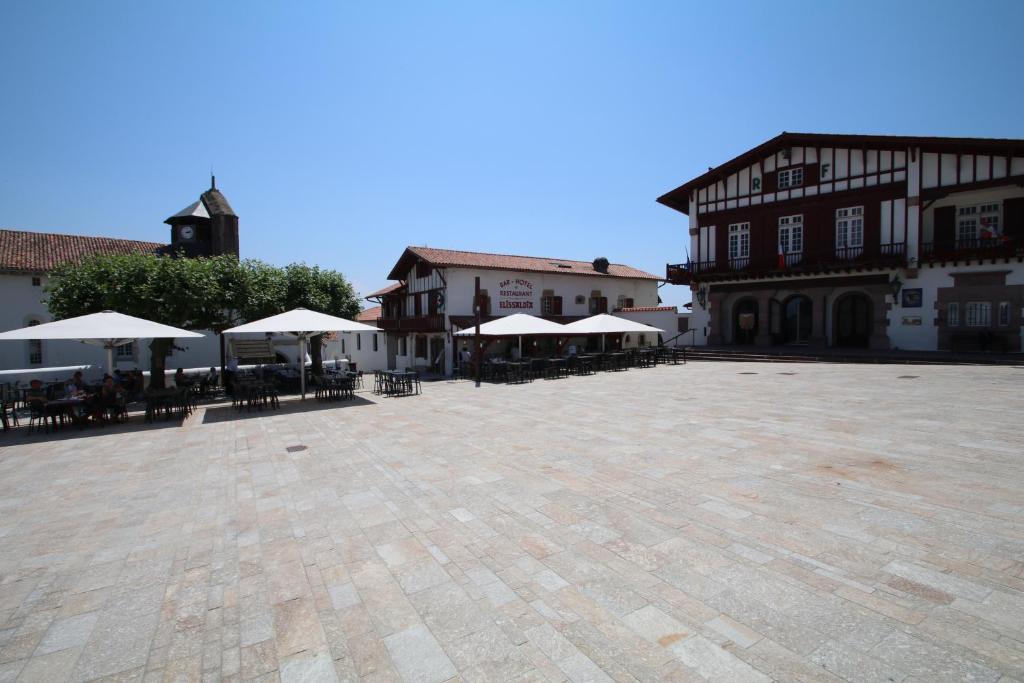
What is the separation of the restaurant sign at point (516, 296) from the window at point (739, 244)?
11513 millimetres

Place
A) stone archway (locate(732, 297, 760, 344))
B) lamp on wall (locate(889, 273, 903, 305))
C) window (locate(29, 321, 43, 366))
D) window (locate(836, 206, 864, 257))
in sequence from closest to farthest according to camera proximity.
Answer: lamp on wall (locate(889, 273, 903, 305)) < window (locate(836, 206, 864, 257)) < window (locate(29, 321, 43, 366)) < stone archway (locate(732, 297, 760, 344))

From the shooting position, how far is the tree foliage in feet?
49.7

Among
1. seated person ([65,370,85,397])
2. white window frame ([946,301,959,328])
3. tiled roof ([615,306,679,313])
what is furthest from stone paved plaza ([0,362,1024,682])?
tiled roof ([615,306,679,313])

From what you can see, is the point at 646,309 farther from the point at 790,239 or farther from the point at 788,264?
the point at 790,239

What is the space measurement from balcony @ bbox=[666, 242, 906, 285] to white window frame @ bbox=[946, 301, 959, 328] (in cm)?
254

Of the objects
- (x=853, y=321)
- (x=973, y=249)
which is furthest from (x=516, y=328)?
(x=973, y=249)

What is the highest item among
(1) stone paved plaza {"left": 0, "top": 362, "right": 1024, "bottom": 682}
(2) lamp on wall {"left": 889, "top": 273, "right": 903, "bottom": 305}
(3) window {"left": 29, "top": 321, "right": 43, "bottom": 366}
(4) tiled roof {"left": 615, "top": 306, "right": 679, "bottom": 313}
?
(2) lamp on wall {"left": 889, "top": 273, "right": 903, "bottom": 305}

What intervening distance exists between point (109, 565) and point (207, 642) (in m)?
1.92

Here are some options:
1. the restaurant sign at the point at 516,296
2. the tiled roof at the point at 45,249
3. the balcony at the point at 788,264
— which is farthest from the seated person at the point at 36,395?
the balcony at the point at 788,264

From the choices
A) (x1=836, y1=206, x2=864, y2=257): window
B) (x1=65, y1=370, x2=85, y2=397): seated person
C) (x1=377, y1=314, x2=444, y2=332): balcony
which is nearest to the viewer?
(x1=65, y1=370, x2=85, y2=397): seated person

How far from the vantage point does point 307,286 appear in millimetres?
19188

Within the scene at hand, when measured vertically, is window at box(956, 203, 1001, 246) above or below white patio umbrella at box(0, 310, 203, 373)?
above

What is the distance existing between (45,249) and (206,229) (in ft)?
34.1

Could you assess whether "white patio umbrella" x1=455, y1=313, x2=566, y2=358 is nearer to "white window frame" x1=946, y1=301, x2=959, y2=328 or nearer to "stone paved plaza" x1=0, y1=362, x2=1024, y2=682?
"stone paved plaza" x1=0, y1=362, x2=1024, y2=682
